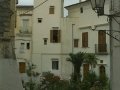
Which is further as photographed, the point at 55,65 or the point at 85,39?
the point at 55,65

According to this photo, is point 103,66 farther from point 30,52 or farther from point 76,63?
point 30,52

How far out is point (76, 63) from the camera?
41.5 m

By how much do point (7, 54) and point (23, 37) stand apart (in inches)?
1119

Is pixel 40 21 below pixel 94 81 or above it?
above

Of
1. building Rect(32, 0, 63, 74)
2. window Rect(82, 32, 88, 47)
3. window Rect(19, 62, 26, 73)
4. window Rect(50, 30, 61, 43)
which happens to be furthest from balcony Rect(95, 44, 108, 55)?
window Rect(19, 62, 26, 73)

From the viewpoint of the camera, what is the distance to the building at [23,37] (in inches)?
1857

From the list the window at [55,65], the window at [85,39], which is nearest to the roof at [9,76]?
the window at [85,39]

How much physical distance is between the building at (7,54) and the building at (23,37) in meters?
28.0

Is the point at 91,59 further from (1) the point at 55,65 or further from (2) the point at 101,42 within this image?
(1) the point at 55,65

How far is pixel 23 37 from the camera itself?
154ft

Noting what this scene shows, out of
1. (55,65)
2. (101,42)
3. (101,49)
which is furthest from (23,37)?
(101,49)

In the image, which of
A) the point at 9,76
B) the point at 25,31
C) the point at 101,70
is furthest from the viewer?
the point at 25,31

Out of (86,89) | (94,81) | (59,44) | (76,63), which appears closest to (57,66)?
(59,44)

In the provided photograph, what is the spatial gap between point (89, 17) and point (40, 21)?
21.0 ft
